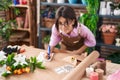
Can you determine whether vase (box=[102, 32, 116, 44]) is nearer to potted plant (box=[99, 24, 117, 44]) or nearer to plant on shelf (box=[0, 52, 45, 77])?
potted plant (box=[99, 24, 117, 44])

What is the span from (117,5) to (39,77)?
2.09 m

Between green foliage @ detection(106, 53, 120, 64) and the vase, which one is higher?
the vase

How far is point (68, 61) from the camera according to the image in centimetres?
194

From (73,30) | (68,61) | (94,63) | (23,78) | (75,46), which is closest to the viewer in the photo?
(23,78)

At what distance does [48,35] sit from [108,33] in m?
1.33

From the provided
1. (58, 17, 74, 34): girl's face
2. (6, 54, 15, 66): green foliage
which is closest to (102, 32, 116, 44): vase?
(58, 17, 74, 34): girl's face

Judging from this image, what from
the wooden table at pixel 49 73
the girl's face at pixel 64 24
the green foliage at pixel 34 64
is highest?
the girl's face at pixel 64 24

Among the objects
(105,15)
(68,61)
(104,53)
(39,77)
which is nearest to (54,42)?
(68,61)

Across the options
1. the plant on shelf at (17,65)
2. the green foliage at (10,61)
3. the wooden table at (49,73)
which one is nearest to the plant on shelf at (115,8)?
the wooden table at (49,73)

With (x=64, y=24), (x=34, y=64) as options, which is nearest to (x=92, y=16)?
(x=64, y=24)

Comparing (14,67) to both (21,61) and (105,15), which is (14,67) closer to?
(21,61)

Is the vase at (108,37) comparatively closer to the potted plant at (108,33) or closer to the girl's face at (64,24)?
the potted plant at (108,33)

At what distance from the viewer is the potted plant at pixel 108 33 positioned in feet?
10.7

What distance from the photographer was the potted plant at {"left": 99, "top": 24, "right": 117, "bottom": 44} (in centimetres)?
325
